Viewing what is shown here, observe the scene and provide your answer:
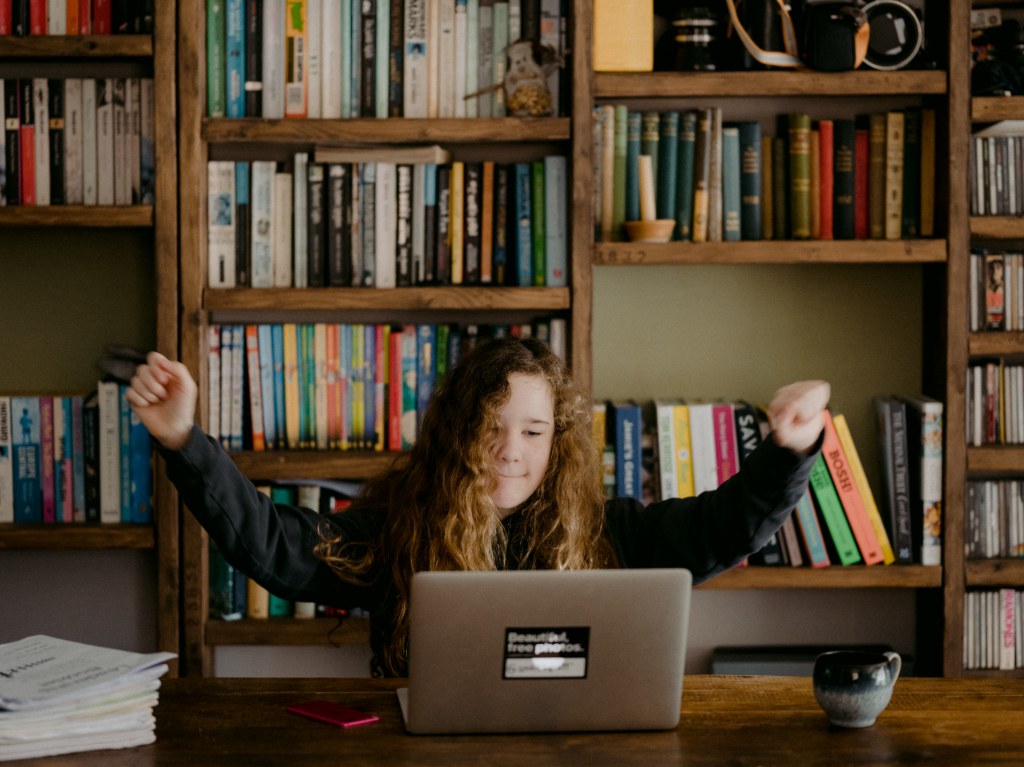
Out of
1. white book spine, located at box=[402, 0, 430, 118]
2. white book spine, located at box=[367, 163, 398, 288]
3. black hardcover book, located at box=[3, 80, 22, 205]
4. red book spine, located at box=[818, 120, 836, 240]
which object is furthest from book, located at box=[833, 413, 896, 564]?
black hardcover book, located at box=[3, 80, 22, 205]

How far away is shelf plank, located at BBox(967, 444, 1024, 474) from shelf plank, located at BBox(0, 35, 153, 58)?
1962 mm

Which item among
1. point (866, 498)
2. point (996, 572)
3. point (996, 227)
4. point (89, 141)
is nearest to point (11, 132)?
point (89, 141)

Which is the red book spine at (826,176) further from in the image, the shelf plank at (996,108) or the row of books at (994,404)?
the row of books at (994,404)

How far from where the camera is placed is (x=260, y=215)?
2.53m

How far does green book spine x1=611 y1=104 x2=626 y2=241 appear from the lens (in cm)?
253

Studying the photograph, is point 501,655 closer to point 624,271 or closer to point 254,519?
point 254,519

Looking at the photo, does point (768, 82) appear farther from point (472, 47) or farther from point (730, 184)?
point (472, 47)

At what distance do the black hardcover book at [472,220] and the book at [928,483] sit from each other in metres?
1.02

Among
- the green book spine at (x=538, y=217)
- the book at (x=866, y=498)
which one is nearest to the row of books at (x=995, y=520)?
the book at (x=866, y=498)

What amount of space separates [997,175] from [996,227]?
0.47 ft

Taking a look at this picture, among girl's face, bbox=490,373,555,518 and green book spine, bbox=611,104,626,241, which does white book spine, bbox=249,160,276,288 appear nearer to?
green book spine, bbox=611,104,626,241

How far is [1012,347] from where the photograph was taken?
2.49 m

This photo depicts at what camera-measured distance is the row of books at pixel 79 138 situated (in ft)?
8.15

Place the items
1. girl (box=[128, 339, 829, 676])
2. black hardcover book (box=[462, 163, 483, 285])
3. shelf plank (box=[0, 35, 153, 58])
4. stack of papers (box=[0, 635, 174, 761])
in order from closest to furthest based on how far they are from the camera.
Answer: stack of papers (box=[0, 635, 174, 761])
girl (box=[128, 339, 829, 676])
shelf plank (box=[0, 35, 153, 58])
black hardcover book (box=[462, 163, 483, 285])
